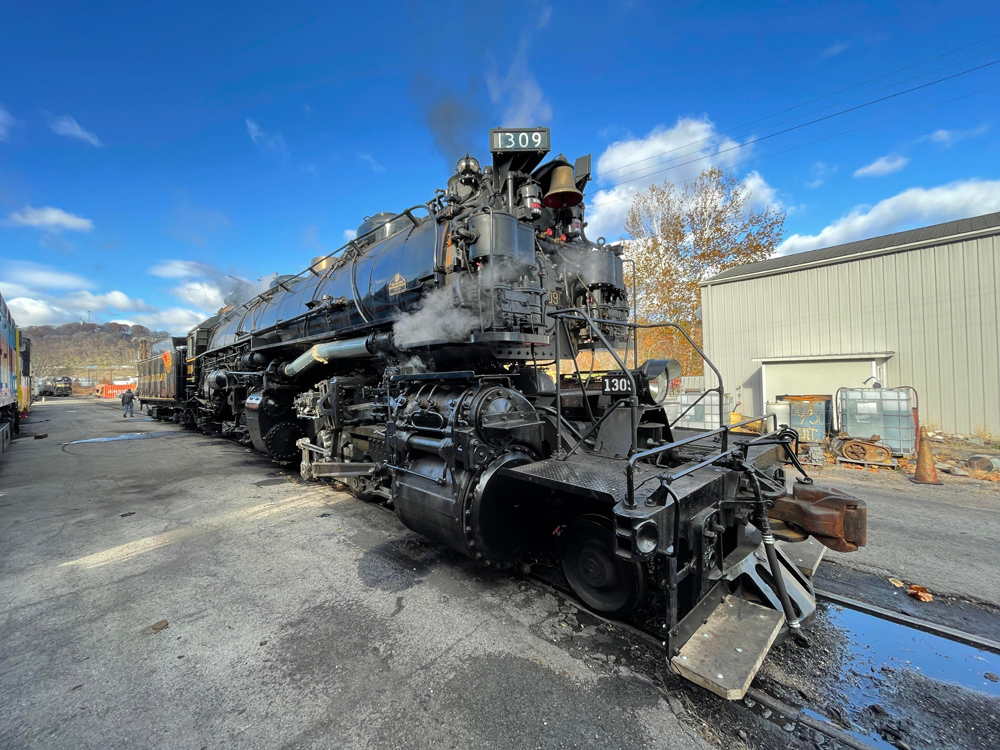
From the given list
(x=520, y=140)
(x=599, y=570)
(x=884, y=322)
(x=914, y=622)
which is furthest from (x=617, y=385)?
(x=884, y=322)

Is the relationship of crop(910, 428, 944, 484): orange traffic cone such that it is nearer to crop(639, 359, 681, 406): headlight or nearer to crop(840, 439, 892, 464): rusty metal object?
crop(840, 439, 892, 464): rusty metal object

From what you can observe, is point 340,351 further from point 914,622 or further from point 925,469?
point 925,469

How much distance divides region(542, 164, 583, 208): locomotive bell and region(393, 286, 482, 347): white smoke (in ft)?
5.90

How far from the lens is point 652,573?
2.87 meters

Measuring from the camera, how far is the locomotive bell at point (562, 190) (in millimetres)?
4977

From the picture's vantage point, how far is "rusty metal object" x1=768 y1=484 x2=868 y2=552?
3096 millimetres

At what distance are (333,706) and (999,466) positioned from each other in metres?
10.5

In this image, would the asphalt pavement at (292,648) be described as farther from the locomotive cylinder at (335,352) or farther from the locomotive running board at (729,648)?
the locomotive cylinder at (335,352)

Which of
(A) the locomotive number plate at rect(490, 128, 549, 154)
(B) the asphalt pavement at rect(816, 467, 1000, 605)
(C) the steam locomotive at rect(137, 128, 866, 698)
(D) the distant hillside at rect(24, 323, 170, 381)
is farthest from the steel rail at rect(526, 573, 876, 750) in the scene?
(D) the distant hillside at rect(24, 323, 170, 381)

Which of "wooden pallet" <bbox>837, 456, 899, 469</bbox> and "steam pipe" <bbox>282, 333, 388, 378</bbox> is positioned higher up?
"steam pipe" <bbox>282, 333, 388, 378</bbox>

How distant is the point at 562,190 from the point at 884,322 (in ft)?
38.3

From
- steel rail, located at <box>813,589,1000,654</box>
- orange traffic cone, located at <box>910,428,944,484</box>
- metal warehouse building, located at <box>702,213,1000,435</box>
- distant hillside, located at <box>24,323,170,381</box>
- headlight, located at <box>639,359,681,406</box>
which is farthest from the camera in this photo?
distant hillside, located at <box>24,323,170,381</box>

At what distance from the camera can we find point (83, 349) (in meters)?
122

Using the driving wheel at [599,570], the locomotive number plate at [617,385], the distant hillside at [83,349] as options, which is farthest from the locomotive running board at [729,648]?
the distant hillside at [83,349]
